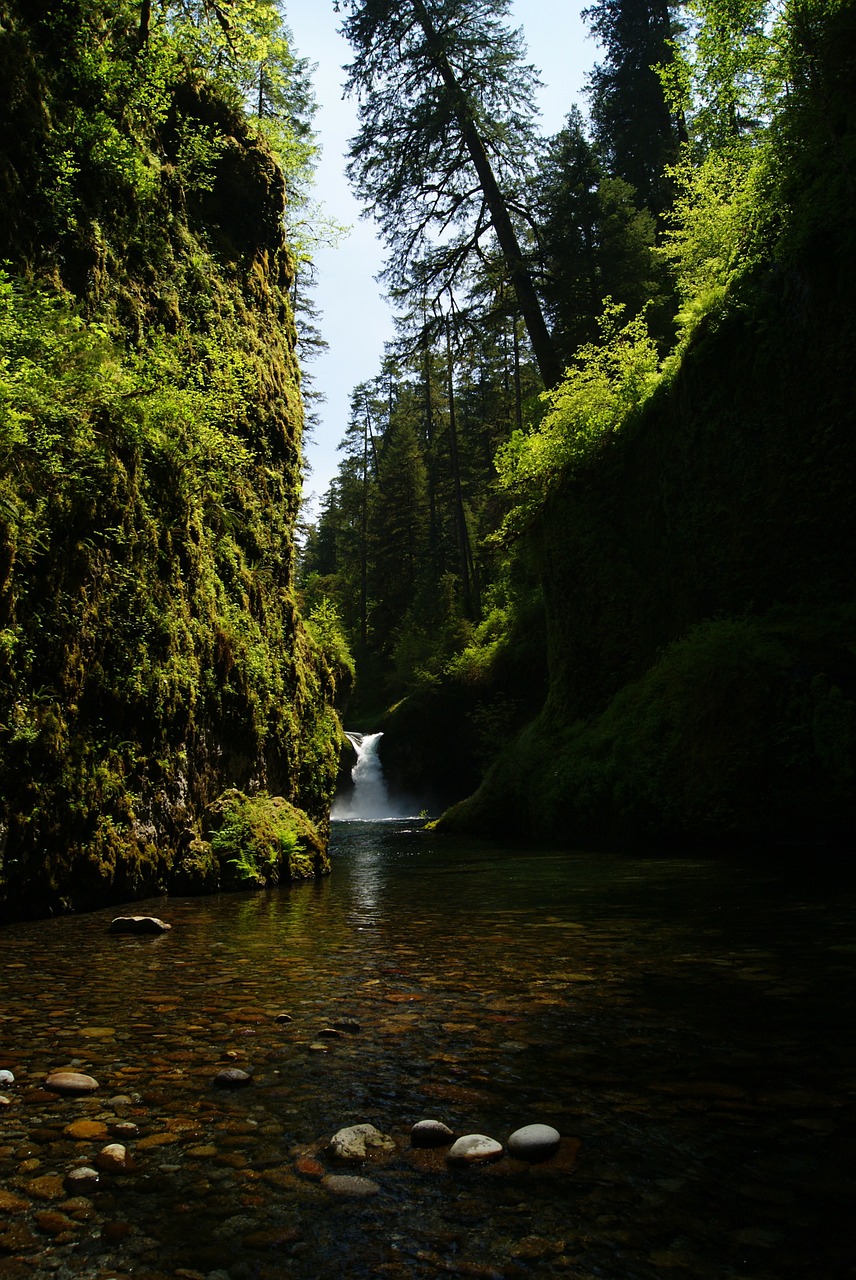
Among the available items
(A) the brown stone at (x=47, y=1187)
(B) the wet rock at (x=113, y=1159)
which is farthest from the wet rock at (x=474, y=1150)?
(A) the brown stone at (x=47, y=1187)

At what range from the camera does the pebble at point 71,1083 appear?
2.38 meters

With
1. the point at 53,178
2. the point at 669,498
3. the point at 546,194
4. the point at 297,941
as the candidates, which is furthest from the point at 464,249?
the point at 297,941

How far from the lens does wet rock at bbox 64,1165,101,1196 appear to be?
5.88ft

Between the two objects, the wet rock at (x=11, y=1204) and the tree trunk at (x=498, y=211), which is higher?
the tree trunk at (x=498, y=211)

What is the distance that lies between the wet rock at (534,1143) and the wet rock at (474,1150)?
0.04 meters

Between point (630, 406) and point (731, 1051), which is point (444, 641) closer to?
point (630, 406)

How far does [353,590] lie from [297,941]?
48008 mm

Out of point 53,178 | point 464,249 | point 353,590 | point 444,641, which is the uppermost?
point 464,249

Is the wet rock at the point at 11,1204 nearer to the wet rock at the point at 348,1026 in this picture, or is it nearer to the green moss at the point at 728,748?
the wet rock at the point at 348,1026

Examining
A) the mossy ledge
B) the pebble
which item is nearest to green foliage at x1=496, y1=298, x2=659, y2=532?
the mossy ledge

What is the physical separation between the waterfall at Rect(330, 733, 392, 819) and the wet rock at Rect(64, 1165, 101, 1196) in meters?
26.9

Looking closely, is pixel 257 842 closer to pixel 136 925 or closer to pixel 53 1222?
pixel 136 925

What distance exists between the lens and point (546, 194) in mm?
23516

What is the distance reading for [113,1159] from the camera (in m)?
1.92
